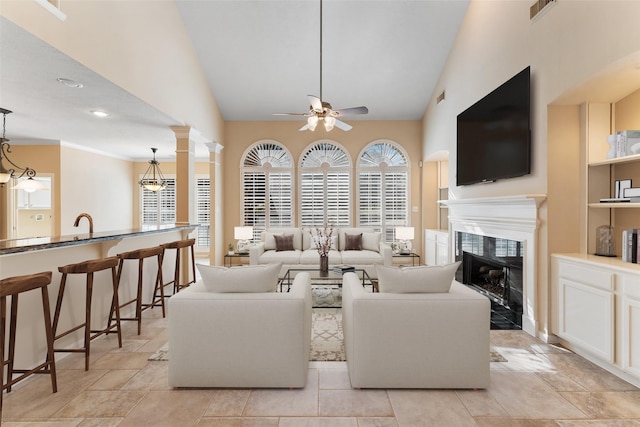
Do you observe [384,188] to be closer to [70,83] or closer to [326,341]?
[326,341]

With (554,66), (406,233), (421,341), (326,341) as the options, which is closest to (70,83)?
(326,341)

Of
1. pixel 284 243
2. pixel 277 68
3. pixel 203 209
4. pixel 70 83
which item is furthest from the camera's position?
pixel 203 209

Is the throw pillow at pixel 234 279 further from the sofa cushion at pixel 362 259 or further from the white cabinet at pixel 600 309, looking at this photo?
the sofa cushion at pixel 362 259

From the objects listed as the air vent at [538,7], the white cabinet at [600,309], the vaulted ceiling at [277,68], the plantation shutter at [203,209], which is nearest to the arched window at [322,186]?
the vaulted ceiling at [277,68]

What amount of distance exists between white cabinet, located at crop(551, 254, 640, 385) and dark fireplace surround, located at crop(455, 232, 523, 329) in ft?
1.91

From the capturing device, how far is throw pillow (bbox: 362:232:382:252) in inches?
256

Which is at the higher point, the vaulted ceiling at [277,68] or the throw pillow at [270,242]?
the vaulted ceiling at [277,68]

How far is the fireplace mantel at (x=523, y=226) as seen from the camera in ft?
11.3

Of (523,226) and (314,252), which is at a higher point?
(523,226)

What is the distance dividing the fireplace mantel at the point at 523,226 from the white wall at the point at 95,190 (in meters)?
7.69

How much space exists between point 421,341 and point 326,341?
1218 millimetres

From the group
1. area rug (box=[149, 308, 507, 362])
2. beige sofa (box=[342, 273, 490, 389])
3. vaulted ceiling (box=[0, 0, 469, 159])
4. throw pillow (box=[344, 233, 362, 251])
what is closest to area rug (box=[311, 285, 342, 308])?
area rug (box=[149, 308, 507, 362])

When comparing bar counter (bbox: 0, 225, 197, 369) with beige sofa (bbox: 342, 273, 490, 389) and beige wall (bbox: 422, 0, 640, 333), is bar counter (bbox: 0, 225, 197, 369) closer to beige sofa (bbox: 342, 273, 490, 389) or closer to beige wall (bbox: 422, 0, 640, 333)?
beige sofa (bbox: 342, 273, 490, 389)

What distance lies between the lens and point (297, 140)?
7.64m
